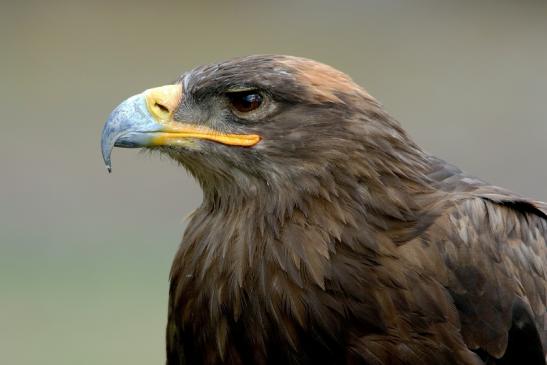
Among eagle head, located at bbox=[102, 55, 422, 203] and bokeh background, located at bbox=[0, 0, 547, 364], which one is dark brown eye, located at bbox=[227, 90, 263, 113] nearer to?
eagle head, located at bbox=[102, 55, 422, 203]

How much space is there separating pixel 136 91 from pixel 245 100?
27.9 ft

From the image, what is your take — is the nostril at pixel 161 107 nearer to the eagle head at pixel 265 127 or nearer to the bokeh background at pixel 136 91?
the eagle head at pixel 265 127

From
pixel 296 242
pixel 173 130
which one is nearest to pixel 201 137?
pixel 173 130

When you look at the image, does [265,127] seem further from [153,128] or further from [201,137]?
[153,128]

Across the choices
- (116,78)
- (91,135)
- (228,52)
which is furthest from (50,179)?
(228,52)

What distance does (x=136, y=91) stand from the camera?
12008 millimetres

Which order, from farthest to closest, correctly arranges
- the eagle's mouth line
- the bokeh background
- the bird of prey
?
the bokeh background, the eagle's mouth line, the bird of prey

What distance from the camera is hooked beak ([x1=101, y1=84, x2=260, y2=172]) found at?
3.57 m

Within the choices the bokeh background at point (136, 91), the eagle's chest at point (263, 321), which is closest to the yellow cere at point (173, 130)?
the eagle's chest at point (263, 321)

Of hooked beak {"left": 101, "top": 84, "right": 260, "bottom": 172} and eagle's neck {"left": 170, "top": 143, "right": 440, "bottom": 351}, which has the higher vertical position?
hooked beak {"left": 101, "top": 84, "right": 260, "bottom": 172}

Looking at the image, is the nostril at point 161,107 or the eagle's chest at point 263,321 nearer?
the eagle's chest at point 263,321

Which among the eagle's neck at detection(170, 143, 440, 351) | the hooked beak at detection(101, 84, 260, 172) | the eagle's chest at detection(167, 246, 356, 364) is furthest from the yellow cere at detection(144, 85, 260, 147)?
the eagle's chest at detection(167, 246, 356, 364)

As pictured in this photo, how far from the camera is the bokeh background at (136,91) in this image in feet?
32.8

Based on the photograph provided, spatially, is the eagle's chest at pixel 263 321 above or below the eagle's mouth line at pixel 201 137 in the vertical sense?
below
